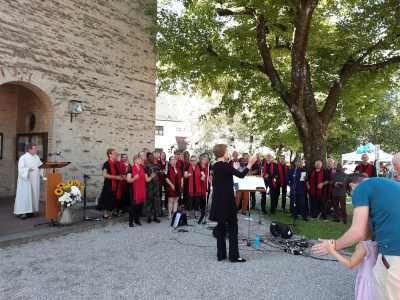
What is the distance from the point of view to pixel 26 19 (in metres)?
9.11

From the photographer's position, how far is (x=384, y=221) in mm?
2400

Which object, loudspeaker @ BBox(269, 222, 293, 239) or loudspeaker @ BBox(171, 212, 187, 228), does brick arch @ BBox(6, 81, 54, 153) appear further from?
loudspeaker @ BBox(269, 222, 293, 239)

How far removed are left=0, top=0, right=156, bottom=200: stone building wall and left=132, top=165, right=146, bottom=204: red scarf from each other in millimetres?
3501

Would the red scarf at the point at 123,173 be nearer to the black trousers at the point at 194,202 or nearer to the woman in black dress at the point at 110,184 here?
the woman in black dress at the point at 110,184

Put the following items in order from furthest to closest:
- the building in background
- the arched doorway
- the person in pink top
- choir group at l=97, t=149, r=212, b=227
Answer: the building in background, the arched doorway, choir group at l=97, t=149, r=212, b=227, the person in pink top

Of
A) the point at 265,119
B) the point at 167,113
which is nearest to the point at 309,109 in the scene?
the point at 265,119

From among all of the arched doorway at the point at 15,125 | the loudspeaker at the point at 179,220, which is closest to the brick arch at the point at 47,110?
the arched doorway at the point at 15,125

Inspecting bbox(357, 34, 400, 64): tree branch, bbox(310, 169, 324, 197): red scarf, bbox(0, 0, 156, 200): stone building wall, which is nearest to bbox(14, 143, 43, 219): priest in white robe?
bbox(0, 0, 156, 200): stone building wall

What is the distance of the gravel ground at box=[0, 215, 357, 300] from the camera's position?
13.1 feet

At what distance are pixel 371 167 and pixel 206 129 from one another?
75.2 ft

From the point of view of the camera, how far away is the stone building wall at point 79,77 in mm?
9141

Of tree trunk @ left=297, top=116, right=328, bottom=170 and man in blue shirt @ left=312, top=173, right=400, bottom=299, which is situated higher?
tree trunk @ left=297, top=116, right=328, bottom=170

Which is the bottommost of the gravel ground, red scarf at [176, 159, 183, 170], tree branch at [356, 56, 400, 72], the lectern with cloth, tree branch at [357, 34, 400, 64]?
the gravel ground

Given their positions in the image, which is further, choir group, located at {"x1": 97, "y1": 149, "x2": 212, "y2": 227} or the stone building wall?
the stone building wall
